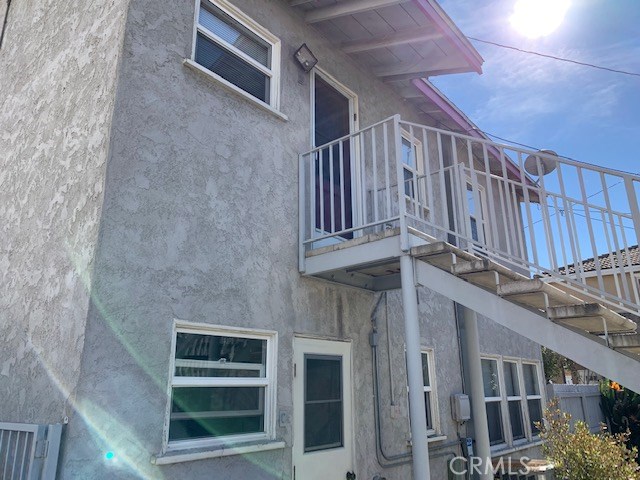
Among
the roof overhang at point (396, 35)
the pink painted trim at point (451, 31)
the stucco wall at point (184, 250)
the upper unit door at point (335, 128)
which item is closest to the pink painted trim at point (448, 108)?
the roof overhang at point (396, 35)

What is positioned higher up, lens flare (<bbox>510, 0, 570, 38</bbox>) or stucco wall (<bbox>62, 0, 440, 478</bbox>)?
lens flare (<bbox>510, 0, 570, 38</bbox>)

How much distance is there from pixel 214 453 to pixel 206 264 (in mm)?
1516

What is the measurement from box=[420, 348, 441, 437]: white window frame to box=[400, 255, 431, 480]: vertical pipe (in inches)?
97.2

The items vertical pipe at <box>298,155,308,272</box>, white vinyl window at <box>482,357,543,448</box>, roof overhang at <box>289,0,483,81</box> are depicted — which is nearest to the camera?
vertical pipe at <box>298,155,308,272</box>

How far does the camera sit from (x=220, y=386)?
3.94 meters

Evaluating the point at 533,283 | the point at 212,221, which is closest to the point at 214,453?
the point at 212,221

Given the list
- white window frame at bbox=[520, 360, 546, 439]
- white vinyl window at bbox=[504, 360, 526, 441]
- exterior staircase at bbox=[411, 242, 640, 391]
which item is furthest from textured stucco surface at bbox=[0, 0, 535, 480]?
white window frame at bbox=[520, 360, 546, 439]

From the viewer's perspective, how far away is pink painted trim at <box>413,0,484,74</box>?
582cm

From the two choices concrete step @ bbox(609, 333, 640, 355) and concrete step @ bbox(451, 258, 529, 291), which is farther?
concrete step @ bbox(451, 258, 529, 291)

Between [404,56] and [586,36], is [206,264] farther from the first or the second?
[586,36]

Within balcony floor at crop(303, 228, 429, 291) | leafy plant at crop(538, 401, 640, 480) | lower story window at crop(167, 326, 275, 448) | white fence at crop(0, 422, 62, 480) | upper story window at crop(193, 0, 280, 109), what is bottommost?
leafy plant at crop(538, 401, 640, 480)

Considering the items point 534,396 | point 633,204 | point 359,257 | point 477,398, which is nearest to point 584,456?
point 477,398

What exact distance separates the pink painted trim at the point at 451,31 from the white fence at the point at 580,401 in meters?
7.16

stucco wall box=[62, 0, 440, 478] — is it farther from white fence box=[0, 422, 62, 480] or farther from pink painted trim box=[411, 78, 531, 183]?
pink painted trim box=[411, 78, 531, 183]
